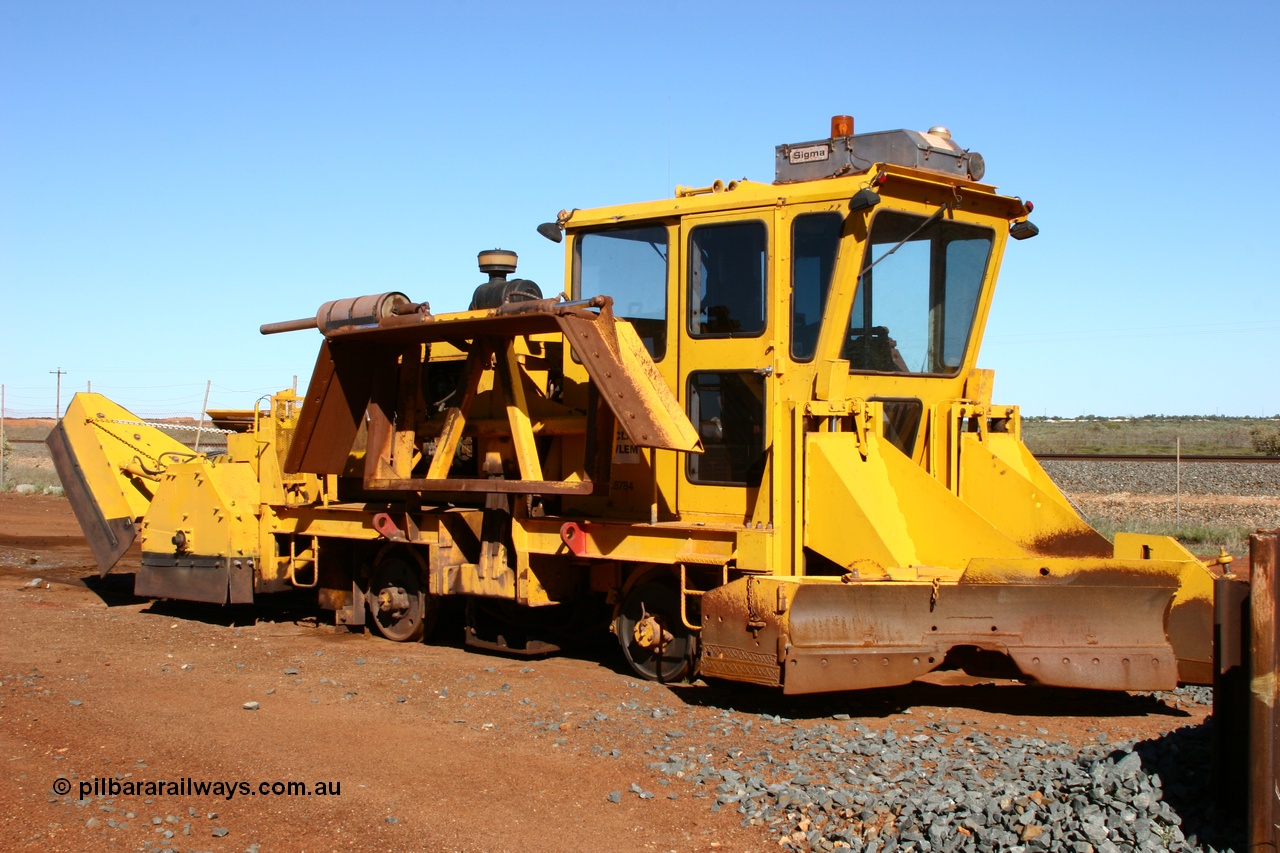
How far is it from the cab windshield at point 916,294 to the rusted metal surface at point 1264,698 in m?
3.52

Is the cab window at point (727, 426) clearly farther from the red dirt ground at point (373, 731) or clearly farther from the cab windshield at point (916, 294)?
the red dirt ground at point (373, 731)

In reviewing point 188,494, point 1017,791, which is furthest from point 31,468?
point 1017,791

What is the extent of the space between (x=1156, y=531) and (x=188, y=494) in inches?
522

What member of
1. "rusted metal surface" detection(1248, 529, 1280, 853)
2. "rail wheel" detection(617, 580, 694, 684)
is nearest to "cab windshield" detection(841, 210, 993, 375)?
"rail wheel" detection(617, 580, 694, 684)

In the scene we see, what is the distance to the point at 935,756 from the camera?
18.8 feet

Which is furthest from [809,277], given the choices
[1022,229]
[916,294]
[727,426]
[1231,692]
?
[1231,692]

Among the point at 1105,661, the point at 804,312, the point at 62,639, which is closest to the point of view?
the point at 1105,661

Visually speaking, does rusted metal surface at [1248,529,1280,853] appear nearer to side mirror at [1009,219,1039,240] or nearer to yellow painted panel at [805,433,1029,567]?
yellow painted panel at [805,433,1029,567]

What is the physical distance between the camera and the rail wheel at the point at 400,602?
30.9 ft

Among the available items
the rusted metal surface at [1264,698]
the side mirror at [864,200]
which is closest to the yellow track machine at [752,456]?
the side mirror at [864,200]

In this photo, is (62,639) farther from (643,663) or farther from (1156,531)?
(1156,531)

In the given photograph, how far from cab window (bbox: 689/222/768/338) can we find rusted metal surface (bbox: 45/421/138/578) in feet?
20.3

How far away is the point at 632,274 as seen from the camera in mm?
8227

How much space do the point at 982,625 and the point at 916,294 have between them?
7.74ft
